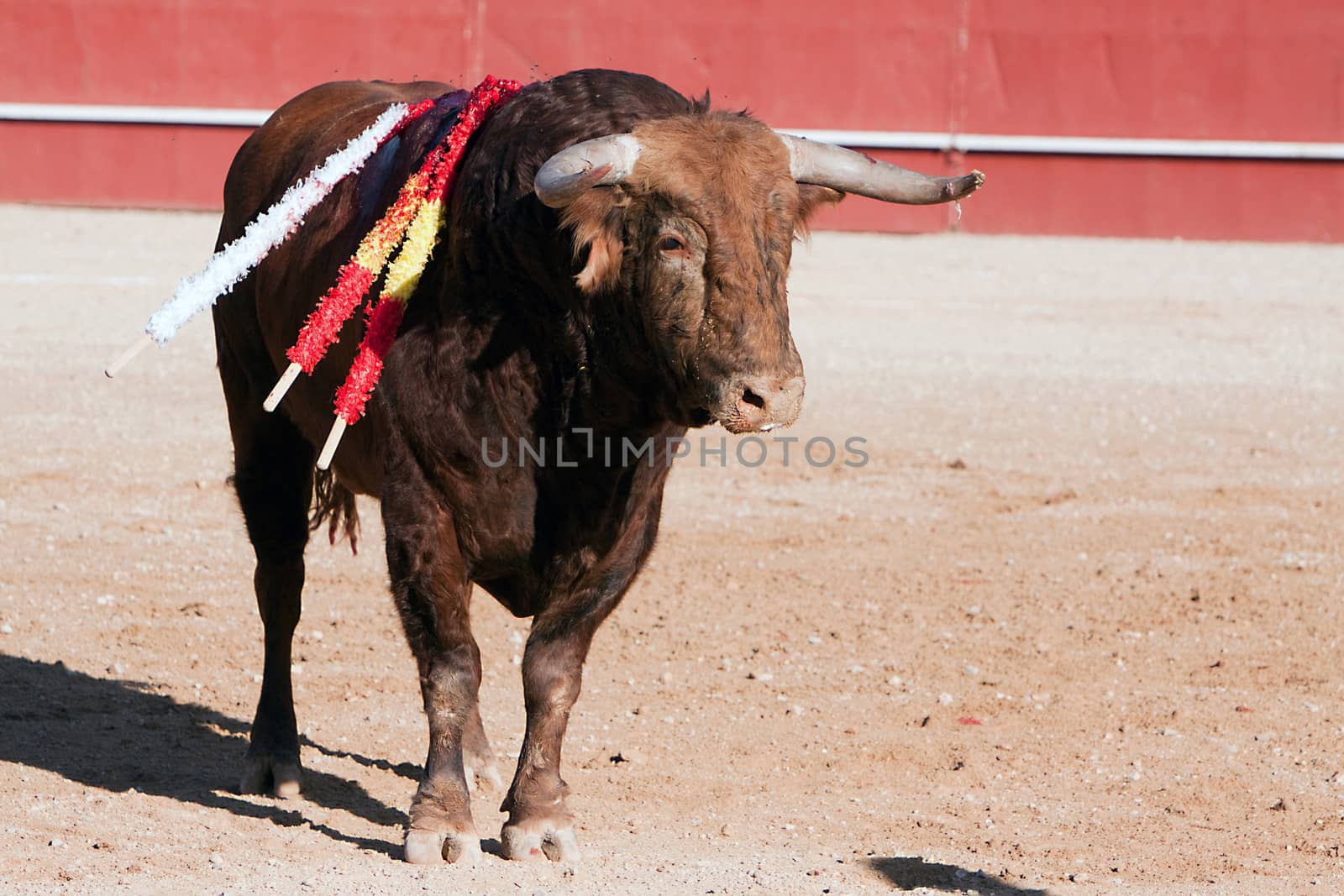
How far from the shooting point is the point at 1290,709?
507cm

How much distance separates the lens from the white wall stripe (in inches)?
579

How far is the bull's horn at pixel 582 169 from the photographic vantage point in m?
3.51

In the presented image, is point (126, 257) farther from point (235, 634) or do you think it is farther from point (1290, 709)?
point (1290, 709)

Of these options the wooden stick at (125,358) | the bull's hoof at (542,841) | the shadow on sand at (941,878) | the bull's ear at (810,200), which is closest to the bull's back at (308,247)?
the wooden stick at (125,358)

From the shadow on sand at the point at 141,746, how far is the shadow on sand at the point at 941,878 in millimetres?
1090

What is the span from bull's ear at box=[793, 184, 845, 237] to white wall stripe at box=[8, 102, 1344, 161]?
436 inches

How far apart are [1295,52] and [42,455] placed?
36.5ft

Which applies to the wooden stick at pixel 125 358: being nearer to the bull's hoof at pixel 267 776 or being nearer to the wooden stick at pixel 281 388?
the wooden stick at pixel 281 388

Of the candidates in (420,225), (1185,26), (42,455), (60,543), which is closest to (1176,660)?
(420,225)

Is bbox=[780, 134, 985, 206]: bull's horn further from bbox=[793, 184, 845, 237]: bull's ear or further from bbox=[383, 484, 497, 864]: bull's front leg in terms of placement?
bbox=[383, 484, 497, 864]: bull's front leg

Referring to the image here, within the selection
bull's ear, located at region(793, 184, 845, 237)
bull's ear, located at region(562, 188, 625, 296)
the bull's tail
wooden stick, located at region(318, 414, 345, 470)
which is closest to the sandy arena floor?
the bull's tail

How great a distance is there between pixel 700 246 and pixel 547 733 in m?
1.17

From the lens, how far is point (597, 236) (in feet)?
11.8

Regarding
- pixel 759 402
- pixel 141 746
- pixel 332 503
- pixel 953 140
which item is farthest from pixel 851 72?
pixel 759 402
